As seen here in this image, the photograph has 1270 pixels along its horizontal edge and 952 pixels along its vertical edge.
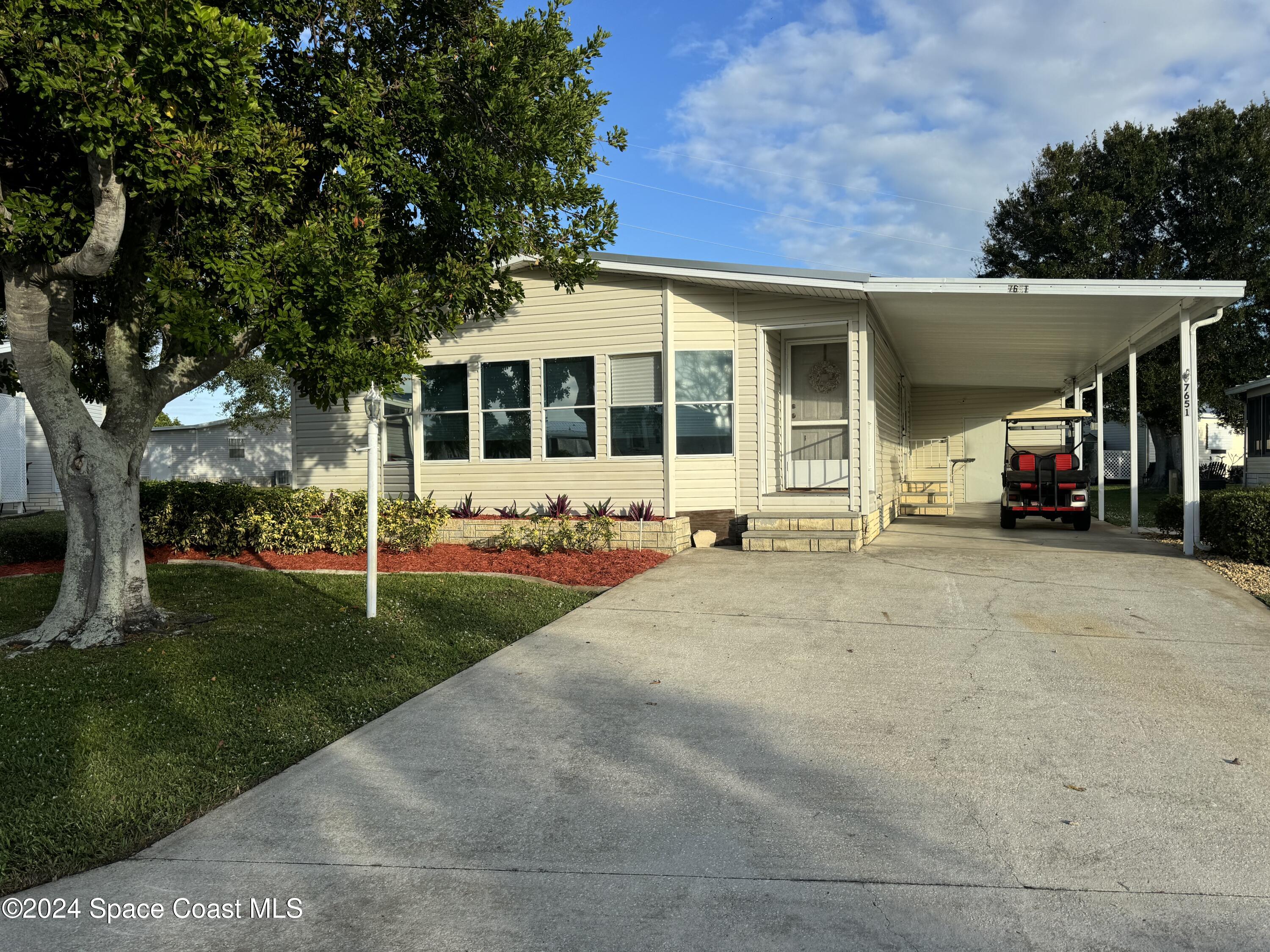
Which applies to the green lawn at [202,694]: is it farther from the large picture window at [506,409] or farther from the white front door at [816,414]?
the white front door at [816,414]

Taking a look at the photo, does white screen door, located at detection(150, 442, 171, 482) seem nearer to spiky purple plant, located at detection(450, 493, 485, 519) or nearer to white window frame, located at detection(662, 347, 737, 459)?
spiky purple plant, located at detection(450, 493, 485, 519)

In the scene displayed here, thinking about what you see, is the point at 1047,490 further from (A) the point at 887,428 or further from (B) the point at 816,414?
(B) the point at 816,414

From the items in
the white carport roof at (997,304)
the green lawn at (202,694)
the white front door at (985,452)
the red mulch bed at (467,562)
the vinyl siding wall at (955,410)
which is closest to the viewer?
the green lawn at (202,694)

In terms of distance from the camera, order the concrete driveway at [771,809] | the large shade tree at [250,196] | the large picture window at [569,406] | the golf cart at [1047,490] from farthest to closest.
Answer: the golf cart at [1047,490], the large picture window at [569,406], the large shade tree at [250,196], the concrete driveway at [771,809]

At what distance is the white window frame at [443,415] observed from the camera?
513 inches

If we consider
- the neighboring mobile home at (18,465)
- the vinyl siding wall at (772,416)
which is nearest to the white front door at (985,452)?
the vinyl siding wall at (772,416)

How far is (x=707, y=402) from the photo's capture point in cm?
1202

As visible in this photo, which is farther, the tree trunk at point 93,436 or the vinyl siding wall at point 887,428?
the vinyl siding wall at point 887,428

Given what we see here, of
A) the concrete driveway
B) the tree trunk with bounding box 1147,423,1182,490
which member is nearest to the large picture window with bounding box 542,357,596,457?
the concrete driveway

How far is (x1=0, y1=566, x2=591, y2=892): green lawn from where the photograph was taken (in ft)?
11.7

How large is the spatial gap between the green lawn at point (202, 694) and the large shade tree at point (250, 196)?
1.02 metres

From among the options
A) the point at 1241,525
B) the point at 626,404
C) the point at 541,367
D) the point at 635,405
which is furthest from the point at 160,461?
the point at 1241,525

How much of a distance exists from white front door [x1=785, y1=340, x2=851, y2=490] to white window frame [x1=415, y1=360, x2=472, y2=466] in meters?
4.73

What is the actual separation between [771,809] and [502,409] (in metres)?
9.90
